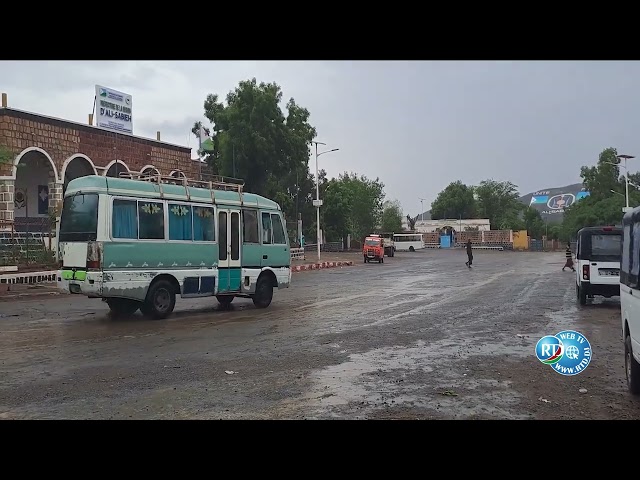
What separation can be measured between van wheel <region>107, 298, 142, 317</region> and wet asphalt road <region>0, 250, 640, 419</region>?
635 millimetres

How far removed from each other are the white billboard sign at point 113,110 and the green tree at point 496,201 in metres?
74.1

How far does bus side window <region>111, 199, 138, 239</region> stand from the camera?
11820 mm

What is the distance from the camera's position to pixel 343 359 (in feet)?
27.7

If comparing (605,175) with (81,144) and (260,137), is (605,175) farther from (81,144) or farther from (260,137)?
(81,144)

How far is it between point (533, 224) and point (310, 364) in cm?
7934

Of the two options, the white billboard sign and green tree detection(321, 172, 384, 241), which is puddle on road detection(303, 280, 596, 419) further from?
green tree detection(321, 172, 384, 241)

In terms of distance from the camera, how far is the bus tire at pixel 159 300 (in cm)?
1251

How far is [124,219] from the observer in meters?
12.0

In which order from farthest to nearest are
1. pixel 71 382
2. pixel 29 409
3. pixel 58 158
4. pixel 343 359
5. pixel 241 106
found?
pixel 241 106
pixel 58 158
pixel 343 359
pixel 71 382
pixel 29 409

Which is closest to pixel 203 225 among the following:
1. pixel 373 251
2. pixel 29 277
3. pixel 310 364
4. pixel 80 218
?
pixel 80 218

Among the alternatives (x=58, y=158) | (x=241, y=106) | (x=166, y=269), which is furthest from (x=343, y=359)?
(x=241, y=106)

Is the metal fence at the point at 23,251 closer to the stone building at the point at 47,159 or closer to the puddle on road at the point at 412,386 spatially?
the stone building at the point at 47,159
